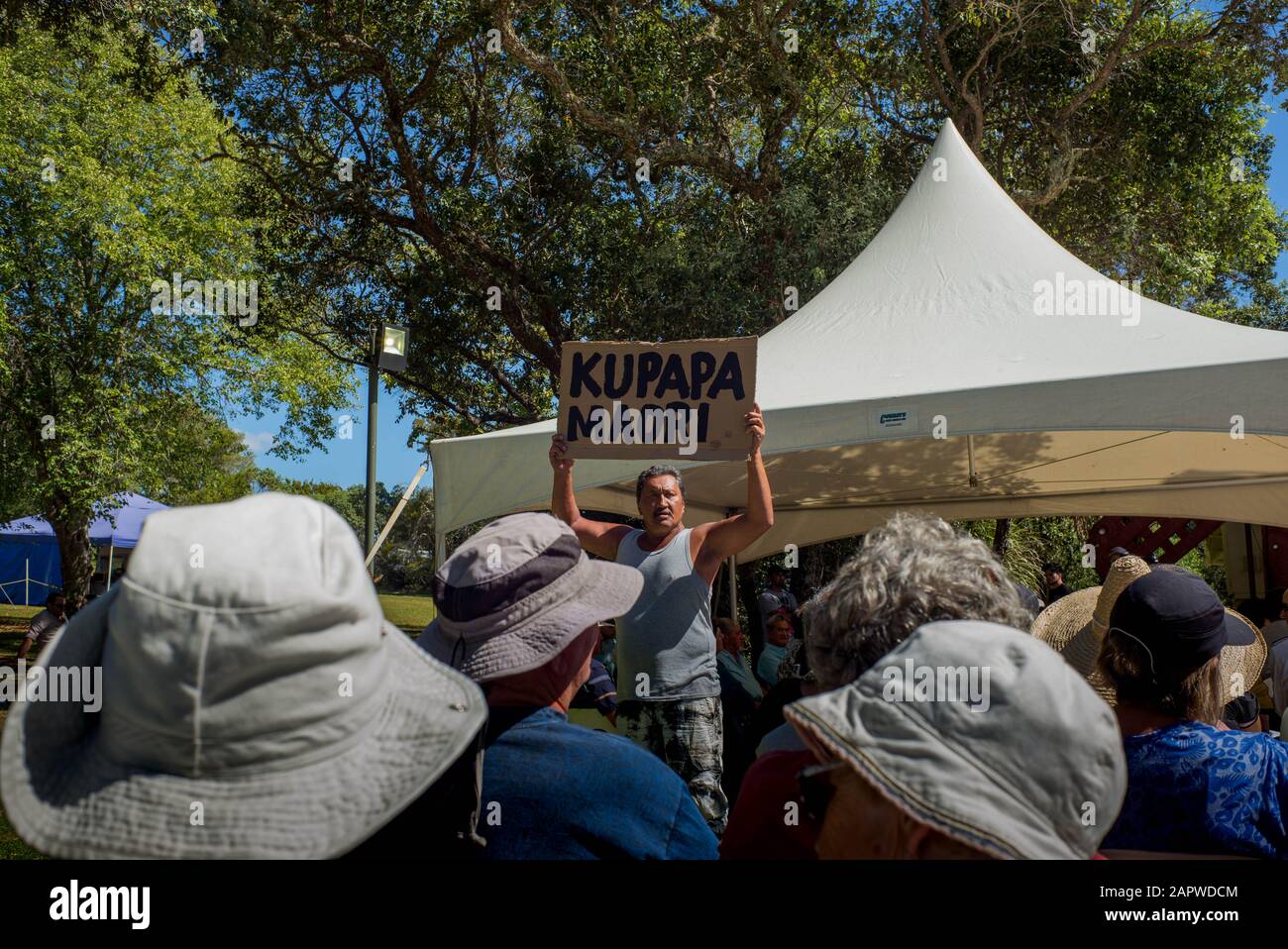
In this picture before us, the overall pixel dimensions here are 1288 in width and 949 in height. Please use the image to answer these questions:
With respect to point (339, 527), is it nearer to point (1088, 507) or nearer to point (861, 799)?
point (861, 799)

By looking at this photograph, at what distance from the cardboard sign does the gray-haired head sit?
234 centimetres

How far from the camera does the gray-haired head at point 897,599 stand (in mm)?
1733

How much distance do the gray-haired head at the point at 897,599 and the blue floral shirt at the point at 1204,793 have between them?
0.51 meters

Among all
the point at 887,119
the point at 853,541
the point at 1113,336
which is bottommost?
the point at 853,541

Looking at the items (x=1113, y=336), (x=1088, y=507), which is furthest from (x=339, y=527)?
(x=1088, y=507)

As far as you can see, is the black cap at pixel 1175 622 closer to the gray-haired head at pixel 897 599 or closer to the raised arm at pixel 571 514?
the gray-haired head at pixel 897 599

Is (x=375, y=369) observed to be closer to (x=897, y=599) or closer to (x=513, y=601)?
(x=513, y=601)

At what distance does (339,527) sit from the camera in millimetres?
1229

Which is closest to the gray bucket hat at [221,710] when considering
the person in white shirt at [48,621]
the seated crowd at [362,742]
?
the seated crowd at [362,742]

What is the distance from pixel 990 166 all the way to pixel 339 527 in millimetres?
13886

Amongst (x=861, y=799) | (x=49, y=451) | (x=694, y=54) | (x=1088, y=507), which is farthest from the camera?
(x=49, y=451)

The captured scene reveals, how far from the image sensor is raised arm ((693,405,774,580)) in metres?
3.82

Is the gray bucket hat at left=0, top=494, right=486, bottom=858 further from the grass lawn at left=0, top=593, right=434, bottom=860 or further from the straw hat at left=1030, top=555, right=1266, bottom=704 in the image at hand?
the grass lawn at left=0, top=593, right=434, bottom=860

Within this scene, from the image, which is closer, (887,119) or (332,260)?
(887,119)
